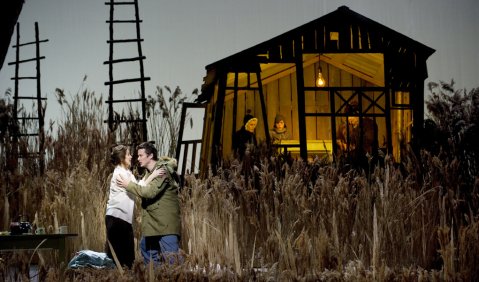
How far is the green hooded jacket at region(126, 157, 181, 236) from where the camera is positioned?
628cm

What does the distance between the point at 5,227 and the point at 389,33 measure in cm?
646

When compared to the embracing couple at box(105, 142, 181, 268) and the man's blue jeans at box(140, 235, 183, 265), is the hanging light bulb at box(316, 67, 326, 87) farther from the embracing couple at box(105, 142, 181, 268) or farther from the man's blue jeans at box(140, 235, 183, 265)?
the man's blue jeans at box(140, 235, 183, 265)

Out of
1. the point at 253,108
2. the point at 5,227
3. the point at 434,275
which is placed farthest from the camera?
the point at 253,108

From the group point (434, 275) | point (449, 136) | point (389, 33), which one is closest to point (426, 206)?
point (434, 275)

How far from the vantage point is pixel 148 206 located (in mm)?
6406

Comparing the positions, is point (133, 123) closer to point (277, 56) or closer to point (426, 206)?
point (277, 56)

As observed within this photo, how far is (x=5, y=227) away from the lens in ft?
27.5

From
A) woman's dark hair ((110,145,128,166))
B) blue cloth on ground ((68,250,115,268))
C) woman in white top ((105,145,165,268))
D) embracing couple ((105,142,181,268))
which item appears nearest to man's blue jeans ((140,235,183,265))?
embracing couple ((105,142,181,268))

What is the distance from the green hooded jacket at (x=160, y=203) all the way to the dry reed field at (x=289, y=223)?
35 centimetres

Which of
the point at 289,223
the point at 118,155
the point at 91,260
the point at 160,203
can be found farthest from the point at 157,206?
the point at 289,223

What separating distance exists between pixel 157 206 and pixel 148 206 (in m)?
0.08

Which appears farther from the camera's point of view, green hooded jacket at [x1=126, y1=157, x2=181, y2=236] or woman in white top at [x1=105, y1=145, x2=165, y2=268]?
woman in white top at [x1=105, y1=145, x2=165, y2=268]

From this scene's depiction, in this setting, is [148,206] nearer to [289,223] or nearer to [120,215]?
[120,215]

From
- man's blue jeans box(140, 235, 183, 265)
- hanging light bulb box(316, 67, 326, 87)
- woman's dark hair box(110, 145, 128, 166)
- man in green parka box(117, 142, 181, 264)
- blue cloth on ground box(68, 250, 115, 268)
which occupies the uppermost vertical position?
hanging light bulb box(316, 67, 326, 87)
